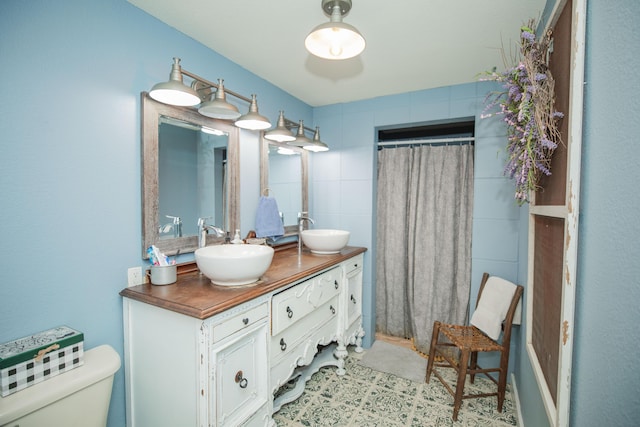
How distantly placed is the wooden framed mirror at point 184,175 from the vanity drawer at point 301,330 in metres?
0.77

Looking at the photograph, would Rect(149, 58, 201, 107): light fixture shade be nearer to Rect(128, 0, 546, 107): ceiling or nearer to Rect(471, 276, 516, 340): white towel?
Rect(128, 0, 546, 107): ceiling

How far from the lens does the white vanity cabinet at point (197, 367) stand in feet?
4.00

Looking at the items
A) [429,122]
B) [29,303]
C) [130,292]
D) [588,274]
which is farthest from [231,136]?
[588,274]

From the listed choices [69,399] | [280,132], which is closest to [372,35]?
[280,132]

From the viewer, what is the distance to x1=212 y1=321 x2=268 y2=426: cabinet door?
128 cm

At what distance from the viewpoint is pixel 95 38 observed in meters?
1.34

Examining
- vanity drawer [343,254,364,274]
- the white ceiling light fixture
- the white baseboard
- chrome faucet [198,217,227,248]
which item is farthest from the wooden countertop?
the white baseboard

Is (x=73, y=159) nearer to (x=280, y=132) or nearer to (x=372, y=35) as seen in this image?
(x=280, y=132)

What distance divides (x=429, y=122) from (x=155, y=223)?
7.74 ft

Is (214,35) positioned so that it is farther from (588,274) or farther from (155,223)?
(588,274)

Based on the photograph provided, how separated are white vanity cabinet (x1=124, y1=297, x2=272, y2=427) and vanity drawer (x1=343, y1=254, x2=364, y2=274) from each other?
1.04 meters

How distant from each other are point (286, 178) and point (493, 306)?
198 cm

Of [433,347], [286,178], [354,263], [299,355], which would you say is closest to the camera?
[299,355]

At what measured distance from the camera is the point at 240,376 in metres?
1.40
